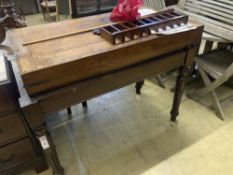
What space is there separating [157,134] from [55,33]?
107 centimetres

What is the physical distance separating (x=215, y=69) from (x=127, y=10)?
3.07 ft

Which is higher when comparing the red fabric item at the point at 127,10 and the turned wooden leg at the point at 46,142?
the red fabric item at the point at 127,10

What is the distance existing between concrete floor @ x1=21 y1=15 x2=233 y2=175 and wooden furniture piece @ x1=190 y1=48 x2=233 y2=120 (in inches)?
4.1

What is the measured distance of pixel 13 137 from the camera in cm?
114

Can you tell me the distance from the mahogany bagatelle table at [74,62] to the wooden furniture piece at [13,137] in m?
0.07

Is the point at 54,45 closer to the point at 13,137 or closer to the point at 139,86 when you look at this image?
the point at 13,137

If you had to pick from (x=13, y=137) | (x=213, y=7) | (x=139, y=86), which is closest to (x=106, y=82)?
(x=13, y=137)

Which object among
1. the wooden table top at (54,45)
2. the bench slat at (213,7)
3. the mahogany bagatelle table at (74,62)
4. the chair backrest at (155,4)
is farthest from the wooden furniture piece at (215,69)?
the wooden table top at (54,45)

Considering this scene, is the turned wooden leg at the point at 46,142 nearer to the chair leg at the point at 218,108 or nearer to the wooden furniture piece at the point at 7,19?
the wooden furniture piece at the point at 7,19

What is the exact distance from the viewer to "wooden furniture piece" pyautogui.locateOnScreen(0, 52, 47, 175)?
0.96 meters

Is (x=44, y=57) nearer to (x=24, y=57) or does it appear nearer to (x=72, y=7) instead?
(x=24, y=57)

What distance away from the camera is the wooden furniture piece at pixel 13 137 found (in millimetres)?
957

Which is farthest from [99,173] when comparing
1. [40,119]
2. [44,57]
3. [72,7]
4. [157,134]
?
[72,7]

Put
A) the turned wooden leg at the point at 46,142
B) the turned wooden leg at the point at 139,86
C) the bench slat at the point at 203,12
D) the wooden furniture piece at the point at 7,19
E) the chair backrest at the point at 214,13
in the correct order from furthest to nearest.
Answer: the turned wooden leg at the point at 139,86
the bench slat at the point at 203,12
the chair backrest at the point at 214,13
the wooden furniture piece at the point at 7,19
the turned wooden leg at the point at 46,142
